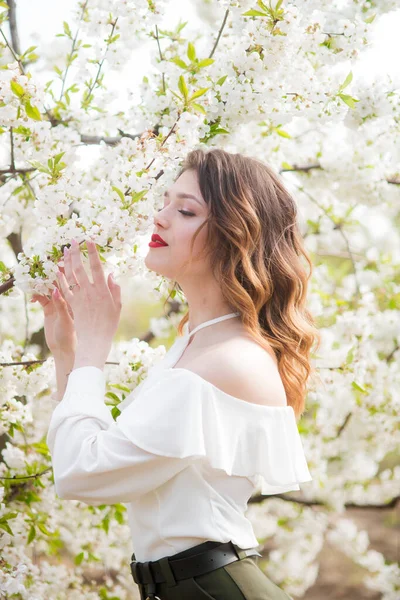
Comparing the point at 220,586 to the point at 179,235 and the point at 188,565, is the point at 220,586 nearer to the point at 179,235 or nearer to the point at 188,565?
the point at 188,565

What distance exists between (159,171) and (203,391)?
76 cm

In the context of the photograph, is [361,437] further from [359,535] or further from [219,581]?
[219,581]

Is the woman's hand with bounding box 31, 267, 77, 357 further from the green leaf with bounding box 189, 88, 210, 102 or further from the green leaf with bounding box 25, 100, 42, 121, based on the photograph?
the green leaf with bounding box 189, 88, 210, 102

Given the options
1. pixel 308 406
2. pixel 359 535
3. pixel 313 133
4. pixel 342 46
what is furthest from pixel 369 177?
pixel 359 535

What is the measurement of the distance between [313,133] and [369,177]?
1.69 feet

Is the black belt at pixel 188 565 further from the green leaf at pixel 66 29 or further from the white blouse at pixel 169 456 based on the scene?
the green leaf at pixel 66 29

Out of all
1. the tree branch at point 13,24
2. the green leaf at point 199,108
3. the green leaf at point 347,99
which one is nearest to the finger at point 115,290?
the green leaf at point 199,108

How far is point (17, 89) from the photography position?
209 cm

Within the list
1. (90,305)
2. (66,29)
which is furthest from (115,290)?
(66,29)

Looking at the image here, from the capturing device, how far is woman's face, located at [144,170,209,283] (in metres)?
1.93

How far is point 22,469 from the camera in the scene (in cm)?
301

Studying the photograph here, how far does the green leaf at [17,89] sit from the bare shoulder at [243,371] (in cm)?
102

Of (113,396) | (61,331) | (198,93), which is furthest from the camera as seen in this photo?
(113,396)

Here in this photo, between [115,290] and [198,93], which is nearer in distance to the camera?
[115,290]
